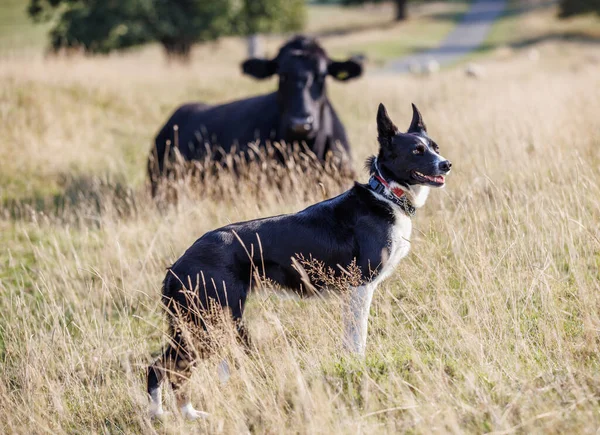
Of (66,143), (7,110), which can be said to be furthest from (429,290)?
(7,110)

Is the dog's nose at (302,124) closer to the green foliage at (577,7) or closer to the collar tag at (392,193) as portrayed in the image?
the collar tag at (392,193)

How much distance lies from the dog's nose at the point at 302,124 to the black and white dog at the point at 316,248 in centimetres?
315

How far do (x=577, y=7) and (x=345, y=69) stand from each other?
132 feet

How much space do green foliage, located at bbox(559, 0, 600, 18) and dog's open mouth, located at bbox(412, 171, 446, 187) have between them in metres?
43.2

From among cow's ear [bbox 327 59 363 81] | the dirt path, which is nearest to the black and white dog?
cow's ear [bbox 327 59 363 81]

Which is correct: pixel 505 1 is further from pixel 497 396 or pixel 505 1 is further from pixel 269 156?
pixel 497 396

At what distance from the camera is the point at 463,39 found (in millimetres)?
46625

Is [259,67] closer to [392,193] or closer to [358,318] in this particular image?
[392,193]

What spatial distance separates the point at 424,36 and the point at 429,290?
156ft

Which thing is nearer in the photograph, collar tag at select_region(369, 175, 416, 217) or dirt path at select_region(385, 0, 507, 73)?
collar tag at select_region(369, 175, 416, 217)

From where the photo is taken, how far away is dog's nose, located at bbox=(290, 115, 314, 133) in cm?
821

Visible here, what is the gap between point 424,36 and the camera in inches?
1964

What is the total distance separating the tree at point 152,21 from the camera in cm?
2869

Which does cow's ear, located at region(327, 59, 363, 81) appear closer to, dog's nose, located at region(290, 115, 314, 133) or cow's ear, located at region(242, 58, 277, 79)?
cow's ear, located at region(242, 58, 277, 79)
